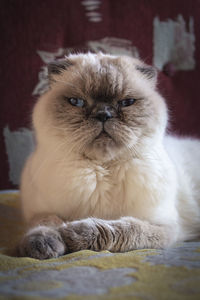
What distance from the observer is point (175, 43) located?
2607 mm

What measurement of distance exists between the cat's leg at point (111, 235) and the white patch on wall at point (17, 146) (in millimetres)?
1439

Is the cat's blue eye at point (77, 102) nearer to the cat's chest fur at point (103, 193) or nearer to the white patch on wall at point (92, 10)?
the cat's chest fur at point (103, 193)

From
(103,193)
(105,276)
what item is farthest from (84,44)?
(105,276)

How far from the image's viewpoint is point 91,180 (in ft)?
4.58

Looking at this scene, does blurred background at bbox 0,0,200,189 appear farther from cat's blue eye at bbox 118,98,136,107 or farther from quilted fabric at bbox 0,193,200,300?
quilted fabric at bbox 0,193,200,300

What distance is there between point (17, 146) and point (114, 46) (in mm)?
1209

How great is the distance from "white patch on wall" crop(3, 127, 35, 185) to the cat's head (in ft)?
3.51

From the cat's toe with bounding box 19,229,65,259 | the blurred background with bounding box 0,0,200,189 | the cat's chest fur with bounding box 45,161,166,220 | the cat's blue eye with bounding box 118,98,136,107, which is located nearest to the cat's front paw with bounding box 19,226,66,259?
the cat's toe with bounding box 19,229,65,259

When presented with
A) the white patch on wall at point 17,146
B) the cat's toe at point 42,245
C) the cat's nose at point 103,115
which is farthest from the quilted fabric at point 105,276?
the white patch on wall at point 17,146

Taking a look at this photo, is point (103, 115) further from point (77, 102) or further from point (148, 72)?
point (148, 72)

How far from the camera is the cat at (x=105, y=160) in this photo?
1349 mm

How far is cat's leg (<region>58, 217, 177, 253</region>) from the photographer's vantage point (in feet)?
3.91

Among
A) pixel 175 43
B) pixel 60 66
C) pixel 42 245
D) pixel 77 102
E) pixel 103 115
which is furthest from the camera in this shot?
pixel 175 43

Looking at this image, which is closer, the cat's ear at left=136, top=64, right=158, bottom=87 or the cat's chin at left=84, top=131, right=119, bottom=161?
the cat's chin at left=84, top=131, right=119, bottom=161
